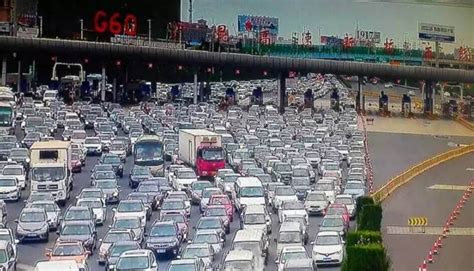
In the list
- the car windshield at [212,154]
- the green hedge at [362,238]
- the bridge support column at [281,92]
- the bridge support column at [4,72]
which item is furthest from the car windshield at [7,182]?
the bridge support column at [4,72]

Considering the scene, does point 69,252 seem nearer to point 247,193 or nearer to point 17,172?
point 247,193

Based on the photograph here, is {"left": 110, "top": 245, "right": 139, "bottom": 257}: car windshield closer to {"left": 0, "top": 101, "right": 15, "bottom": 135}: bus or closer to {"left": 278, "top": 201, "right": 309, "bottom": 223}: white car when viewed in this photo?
{"left": 278, "top": 201, "right": 309, "bottom": 223}: white car

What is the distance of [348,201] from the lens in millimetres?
8734

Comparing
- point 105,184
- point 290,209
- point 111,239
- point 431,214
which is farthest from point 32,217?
point 431,214

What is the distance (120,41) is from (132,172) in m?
10.6

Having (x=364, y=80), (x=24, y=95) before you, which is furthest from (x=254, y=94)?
(x=24, y=95)

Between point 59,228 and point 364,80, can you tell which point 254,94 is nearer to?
point 364,80

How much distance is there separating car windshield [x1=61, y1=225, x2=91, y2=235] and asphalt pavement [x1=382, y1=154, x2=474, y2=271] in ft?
7.90

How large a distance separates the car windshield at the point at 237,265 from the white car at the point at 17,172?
4.18 m

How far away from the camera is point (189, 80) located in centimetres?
2228

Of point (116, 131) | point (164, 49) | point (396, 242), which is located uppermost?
point (164, 49)

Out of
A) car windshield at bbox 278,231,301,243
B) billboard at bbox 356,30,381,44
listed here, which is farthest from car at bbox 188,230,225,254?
billboard at bbox 356,30,381,44

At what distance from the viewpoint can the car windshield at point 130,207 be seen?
26.9ft

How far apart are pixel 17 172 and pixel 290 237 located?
3881 millimetres
